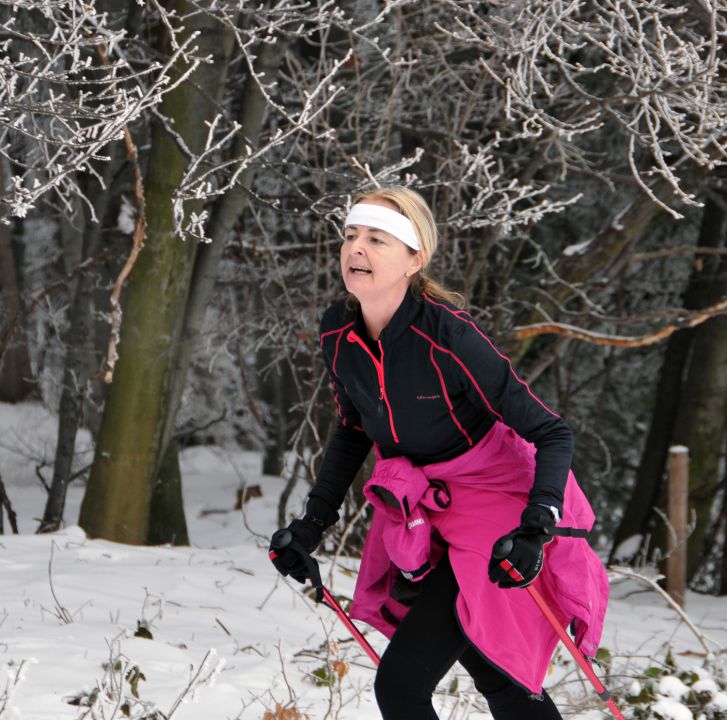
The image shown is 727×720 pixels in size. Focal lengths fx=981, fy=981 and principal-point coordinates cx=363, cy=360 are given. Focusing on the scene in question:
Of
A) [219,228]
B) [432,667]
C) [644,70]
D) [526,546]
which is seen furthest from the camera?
[219,228]

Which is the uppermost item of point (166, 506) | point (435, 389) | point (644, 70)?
point (644, 70)

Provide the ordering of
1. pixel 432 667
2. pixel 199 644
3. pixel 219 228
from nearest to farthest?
pixel 432 667
pixel 199 644
pixel 219 228

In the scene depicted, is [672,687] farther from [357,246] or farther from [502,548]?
[357,246]

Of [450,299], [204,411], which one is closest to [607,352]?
[204,411]

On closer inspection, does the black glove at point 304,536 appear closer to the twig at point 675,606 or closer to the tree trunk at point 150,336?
the twig at point 675,606

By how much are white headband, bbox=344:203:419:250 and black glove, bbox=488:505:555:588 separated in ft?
2.69

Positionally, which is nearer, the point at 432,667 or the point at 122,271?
the point at 432,667

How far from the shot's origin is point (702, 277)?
27.9ft

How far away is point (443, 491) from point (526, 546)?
36 centimetres

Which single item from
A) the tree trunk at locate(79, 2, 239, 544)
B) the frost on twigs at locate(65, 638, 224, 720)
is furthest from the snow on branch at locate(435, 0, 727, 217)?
the frost on twigs at locate(65, 638, 224, 720)

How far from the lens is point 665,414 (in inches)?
368

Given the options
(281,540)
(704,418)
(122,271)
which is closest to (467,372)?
(281,540)

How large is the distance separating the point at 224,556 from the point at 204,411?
8.24m

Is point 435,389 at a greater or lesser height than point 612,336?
lesser
